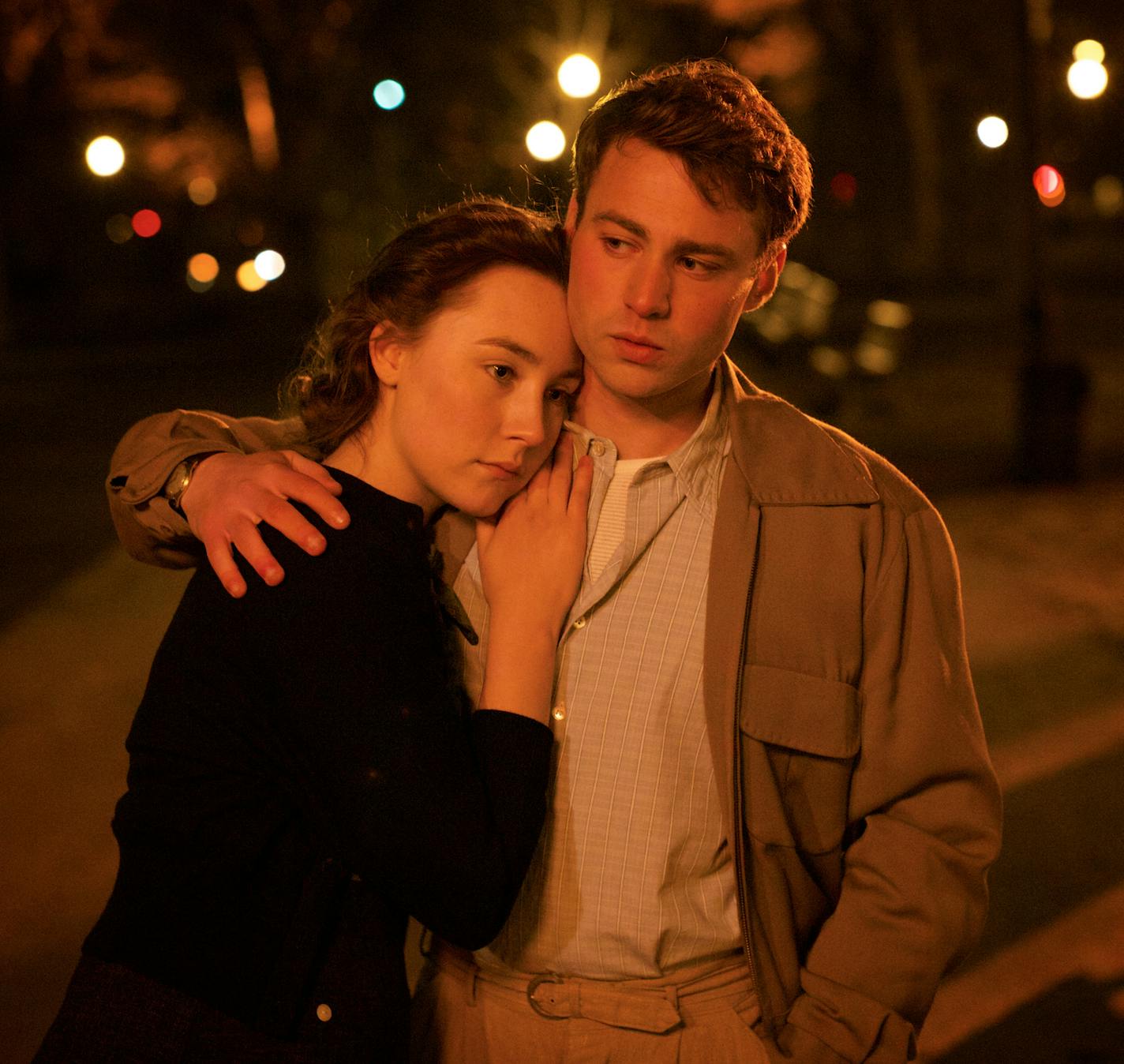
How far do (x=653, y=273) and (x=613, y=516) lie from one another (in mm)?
474

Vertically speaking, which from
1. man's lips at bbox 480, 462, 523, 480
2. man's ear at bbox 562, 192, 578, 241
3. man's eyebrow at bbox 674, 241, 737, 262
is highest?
man's ear at bbox 562, 192, 578, 241

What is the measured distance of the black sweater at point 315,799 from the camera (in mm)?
1933

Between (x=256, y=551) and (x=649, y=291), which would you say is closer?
(x=256, y=551)

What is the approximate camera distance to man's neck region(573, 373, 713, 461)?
2436 mm

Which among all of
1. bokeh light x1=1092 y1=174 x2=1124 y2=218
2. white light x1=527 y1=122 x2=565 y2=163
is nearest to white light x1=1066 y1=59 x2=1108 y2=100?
white light x1=527 y1=122 x2=565 y2=163

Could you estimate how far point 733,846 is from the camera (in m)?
2.21

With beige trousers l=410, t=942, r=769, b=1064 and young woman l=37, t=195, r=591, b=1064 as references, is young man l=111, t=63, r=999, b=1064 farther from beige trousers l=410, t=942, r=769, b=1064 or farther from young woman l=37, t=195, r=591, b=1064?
young woman l=37, t=195, r=591, b=1064

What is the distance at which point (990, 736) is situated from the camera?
19.3 feet

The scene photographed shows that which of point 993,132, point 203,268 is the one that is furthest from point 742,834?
point 203,268

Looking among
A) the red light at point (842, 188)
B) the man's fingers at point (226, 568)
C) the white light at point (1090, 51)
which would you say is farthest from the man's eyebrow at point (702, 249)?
the red light at point (842, 188)

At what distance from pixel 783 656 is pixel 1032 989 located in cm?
252

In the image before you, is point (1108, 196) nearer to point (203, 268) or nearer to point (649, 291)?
point (203, 268)

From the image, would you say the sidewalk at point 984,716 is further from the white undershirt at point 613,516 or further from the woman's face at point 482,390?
the woman's face at point 482,390

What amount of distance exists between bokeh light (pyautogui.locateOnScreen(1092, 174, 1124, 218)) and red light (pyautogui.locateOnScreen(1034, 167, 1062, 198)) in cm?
3626
